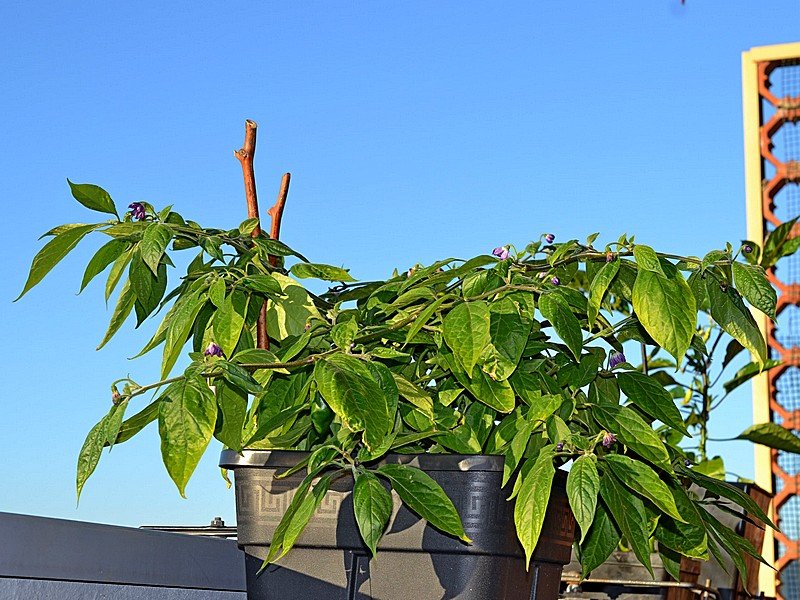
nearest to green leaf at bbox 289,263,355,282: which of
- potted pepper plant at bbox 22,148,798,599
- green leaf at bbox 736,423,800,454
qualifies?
potted pepper plant at bbox 22,148,798,599

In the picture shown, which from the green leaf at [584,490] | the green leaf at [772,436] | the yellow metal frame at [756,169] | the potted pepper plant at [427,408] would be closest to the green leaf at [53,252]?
the potted pepper plant at [427,408]

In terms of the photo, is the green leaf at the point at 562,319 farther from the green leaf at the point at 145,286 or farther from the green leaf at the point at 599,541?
the green leaf at the point at 145,286

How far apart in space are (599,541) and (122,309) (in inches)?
14.5

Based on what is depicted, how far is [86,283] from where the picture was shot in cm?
61

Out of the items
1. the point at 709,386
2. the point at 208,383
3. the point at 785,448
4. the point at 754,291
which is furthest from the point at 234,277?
the point at 785,448

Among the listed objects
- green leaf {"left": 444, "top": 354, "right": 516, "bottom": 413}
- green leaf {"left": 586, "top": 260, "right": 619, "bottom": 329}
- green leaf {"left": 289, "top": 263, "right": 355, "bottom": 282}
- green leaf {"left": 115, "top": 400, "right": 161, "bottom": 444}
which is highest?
green leaf {"left": 289, "top": 263, "right": 355, "bottom": 282}

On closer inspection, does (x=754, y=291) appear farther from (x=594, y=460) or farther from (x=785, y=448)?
(x=785, y=448)

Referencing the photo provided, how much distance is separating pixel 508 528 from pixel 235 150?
39 cm

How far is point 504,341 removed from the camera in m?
0.52

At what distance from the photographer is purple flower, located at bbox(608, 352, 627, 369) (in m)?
0.59

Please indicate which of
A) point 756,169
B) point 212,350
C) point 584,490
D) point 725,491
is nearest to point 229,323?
point 212,350

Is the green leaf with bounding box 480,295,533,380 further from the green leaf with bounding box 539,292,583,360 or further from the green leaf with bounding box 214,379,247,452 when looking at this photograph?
the green leaf with bounding box 214,379,247,452

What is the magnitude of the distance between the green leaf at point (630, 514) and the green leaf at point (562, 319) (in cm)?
8

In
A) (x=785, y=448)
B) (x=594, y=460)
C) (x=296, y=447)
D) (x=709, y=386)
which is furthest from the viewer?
(x=785, y=448)
